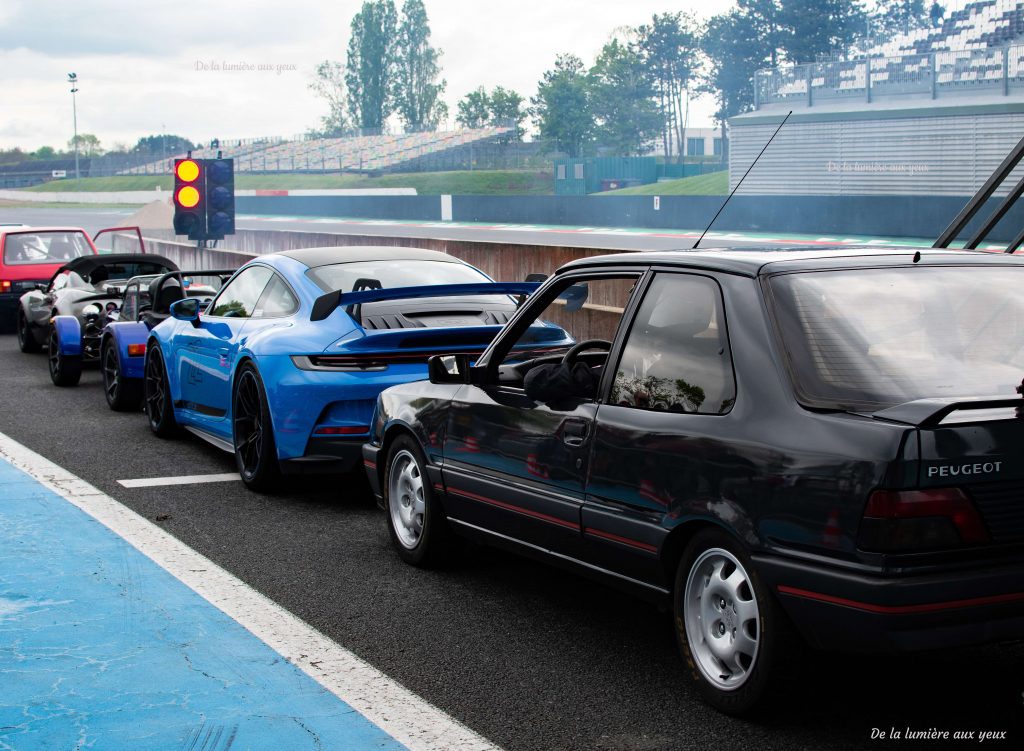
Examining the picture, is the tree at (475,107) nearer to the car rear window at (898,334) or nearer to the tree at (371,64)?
the tree at (371,64)

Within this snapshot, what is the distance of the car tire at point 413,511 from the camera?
5.92 meters

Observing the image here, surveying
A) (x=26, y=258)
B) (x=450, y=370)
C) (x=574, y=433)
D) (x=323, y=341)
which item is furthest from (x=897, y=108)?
(x=574, y=433)

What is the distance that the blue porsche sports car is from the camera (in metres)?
7.32

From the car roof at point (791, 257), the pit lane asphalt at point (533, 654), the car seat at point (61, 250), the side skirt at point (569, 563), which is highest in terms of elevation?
the car seat at point (61, 250)

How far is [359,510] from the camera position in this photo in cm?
754

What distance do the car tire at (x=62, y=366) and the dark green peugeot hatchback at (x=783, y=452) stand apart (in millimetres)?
9009

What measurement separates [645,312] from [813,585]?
131 cm

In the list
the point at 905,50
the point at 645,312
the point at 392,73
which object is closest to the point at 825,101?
the point at 905,50

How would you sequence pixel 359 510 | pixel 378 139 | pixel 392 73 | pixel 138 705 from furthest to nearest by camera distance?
1. pixel 392 73
2. pixel 378 139
3. pixel 359 510
4. pixel 138 705

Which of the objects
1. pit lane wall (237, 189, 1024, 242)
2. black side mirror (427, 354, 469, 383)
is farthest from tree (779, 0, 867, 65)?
black side mirror (427, 354, 469, 383)

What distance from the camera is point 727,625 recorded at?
4074mm

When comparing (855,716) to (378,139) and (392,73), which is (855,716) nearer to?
(378,139)

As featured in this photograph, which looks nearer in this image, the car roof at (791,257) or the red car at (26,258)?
the car roof at (791,257)

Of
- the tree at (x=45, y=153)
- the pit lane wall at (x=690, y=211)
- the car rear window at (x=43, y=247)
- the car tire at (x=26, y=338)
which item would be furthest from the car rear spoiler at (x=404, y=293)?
the tree at (x=45, y=153)
